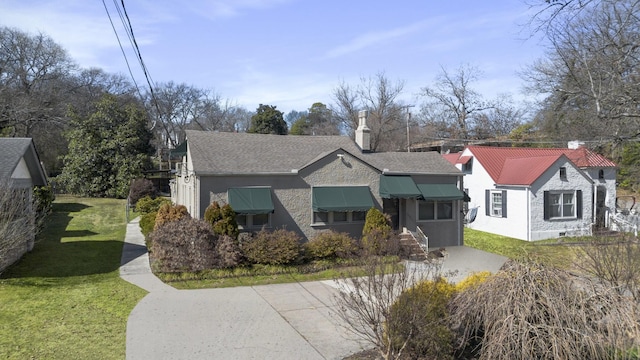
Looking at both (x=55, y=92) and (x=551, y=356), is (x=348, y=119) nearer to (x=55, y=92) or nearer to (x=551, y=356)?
(x=55, y=92)

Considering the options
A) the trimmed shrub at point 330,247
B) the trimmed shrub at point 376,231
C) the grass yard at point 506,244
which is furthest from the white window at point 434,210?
the trimmed shrub at point 330,247

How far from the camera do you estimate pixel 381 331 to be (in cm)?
829

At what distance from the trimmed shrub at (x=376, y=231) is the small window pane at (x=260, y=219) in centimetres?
429

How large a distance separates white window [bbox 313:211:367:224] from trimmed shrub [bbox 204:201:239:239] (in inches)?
163

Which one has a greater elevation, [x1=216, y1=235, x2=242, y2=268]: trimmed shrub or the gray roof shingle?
the gray roof shingle

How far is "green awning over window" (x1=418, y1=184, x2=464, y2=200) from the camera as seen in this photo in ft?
71.3

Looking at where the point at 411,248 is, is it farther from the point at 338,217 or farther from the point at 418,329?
the point at 418,329

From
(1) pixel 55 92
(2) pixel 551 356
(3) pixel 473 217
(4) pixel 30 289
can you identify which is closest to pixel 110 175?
(1) pixel 55 92

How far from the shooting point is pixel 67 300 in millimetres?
12711

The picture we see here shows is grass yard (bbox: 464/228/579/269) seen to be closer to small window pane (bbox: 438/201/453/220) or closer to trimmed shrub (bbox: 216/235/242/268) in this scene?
small window pane (bbox: 438/201/453/220)

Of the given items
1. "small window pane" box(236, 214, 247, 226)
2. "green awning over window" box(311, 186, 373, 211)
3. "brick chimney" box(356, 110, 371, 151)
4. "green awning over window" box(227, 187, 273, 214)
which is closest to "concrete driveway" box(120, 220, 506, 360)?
"green awning over window" box(227, 187, 273, 214)

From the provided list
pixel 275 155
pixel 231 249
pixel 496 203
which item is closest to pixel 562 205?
pixel 496 203

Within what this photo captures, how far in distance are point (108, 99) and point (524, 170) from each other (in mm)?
34160

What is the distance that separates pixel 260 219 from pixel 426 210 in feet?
28.5
